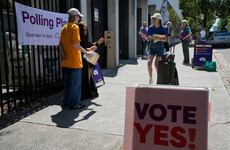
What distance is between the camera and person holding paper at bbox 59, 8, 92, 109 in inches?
161

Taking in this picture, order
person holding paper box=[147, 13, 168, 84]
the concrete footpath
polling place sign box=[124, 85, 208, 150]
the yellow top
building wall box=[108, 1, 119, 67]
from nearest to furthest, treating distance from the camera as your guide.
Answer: polling place sign box=[124, 85, 208, 150], the concrete footpath, the yellow top, person holding paper box=[147, 13, 168, 84], building wall box=[108, 1, 119, 67]

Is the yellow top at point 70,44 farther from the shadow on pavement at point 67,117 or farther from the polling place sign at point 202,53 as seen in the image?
the polling place sign at point 202,53

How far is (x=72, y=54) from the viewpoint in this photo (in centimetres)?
423

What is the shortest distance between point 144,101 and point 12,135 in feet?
7.43

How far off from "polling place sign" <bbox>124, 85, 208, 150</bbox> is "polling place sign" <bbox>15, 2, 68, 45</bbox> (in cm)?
312

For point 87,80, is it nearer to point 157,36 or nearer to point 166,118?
point 157,36

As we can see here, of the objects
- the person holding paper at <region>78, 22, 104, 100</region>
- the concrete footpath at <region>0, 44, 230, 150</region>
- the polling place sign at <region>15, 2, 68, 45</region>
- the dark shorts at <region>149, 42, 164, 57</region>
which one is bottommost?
the concrete footpath at <region>0, 44, 230, 150</region>

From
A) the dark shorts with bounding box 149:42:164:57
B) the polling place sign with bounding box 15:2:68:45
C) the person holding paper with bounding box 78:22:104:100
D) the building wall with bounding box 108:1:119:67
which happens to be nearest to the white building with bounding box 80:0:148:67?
the building wall with bounding box 108:1:119:67

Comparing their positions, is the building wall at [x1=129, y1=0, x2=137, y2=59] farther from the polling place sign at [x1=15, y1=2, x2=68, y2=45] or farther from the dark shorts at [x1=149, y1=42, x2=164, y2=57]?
the polling place sign at [x1=15, y1=2, x2=68, y2=45]

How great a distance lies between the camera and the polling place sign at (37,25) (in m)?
4.34

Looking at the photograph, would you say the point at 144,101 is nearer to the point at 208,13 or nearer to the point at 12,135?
the point at 12,135

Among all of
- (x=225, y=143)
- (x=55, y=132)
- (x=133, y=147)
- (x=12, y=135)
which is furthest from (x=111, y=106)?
(x=133, y=147)

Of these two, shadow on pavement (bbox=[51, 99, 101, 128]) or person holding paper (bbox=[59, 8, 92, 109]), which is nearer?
shadow on pavement (bbox=[51, 99, 101, 128])

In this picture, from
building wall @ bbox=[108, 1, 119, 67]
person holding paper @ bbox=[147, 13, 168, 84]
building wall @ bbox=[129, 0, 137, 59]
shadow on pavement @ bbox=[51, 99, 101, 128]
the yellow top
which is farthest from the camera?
building wall @ bbox=[129, 0, 137, 59]
